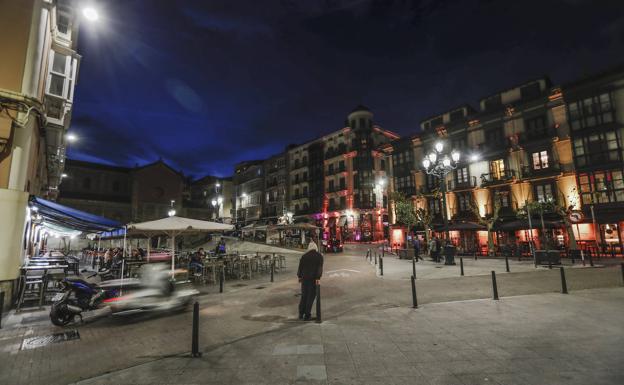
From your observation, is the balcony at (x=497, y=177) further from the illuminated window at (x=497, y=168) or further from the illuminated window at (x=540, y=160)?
the illuminated window at (x=540, y=160)

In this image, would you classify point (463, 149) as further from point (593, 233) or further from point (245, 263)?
point (245, 263)

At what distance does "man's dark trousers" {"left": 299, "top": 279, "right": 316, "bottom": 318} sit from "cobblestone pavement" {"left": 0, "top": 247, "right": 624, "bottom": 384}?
328 mm

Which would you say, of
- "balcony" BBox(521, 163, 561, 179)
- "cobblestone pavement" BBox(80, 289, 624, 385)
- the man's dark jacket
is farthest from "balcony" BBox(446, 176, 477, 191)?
the man's dark jacket

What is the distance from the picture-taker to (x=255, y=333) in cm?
638

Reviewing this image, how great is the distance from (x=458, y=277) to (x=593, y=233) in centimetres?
1875

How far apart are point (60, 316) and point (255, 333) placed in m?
5.30

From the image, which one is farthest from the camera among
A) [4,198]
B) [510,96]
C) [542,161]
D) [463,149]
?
[463,149]

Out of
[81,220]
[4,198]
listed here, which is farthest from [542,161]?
[4,198]

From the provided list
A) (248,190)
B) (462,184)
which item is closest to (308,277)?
(462,184)

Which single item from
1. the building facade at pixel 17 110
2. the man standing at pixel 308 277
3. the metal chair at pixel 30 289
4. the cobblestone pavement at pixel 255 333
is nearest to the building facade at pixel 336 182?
the metal chair at pixel 30 289

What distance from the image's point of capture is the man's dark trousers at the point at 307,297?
24.0 feet

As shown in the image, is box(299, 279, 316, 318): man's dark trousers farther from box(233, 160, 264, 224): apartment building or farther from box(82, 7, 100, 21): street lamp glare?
box(233, 160, 264, 224): apartment building

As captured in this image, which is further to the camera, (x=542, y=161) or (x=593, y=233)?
(x=542, y=161)

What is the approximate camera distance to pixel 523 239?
89.6 feet
